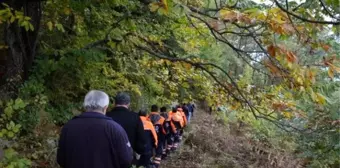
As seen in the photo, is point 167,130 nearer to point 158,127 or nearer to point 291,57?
point 158,127

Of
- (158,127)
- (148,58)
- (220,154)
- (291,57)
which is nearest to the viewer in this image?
(291,57)

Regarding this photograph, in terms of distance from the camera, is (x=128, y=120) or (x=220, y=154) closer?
(x=128, y=120)

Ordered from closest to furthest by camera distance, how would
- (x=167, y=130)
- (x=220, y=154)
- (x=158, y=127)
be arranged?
(x=158, y=127) → (x=167, y=130) → (x=220, y=154)

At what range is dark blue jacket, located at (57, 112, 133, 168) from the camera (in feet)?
12.4

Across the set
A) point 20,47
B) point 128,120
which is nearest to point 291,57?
point 128,120

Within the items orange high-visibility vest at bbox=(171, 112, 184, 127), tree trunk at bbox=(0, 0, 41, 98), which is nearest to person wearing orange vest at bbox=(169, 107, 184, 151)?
orange high-visibility vest at bbox=(171, 112, 184, 127)

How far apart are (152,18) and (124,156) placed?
4.97 m

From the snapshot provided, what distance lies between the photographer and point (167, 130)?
35.4 feet

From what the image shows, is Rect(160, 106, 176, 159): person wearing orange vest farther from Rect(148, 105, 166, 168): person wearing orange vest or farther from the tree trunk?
the tree trunk

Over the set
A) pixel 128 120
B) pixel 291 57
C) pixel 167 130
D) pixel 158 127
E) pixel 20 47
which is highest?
pixel 291 57

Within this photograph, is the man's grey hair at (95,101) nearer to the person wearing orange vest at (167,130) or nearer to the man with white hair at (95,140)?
the man with white hair at (95,140)

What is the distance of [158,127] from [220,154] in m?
4.16

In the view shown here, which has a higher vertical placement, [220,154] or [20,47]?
[20,47]

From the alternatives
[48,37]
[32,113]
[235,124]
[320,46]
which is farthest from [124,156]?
[235,124]
